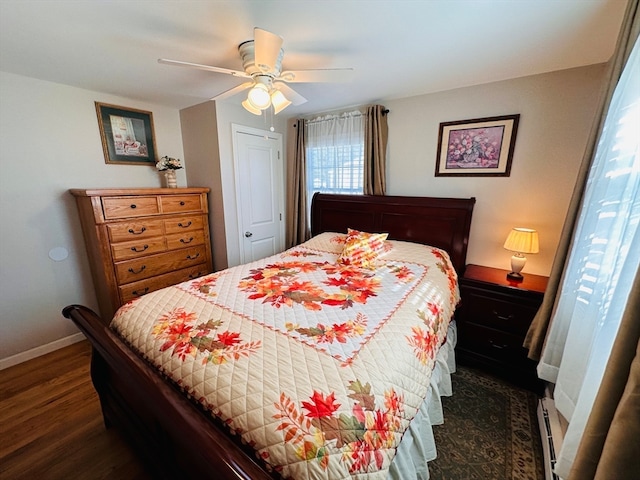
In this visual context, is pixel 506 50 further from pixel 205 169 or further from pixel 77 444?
pixel 77 444

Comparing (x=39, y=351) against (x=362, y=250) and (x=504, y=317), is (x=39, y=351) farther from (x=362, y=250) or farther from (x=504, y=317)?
(x=504, y=317)

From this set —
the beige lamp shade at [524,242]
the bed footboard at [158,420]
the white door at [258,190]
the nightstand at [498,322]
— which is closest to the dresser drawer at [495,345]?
the nightstand at [498,322]

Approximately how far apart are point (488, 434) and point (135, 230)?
3.17m

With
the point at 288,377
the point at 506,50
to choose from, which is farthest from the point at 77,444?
the point at 506,50

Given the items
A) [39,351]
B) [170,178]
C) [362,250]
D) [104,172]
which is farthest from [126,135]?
[362,250]

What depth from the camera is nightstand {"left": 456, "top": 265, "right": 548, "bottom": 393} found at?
75.4 inches

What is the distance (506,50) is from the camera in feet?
5.54

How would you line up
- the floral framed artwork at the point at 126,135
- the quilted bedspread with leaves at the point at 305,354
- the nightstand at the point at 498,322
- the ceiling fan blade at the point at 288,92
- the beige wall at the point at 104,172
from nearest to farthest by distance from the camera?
the quilted bedspread with leaves at the point at 305,354 < the ceiling fan blade at the point at 288,92 < the nightstand at the point at 498,322 < the beige wall at the point at 104,172 < the floral framed artwork at the point at 126,135

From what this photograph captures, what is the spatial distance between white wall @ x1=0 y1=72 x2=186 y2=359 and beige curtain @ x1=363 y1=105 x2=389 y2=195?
2545mm

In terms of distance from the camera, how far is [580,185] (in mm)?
1512

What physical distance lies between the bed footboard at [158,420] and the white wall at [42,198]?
1376mm

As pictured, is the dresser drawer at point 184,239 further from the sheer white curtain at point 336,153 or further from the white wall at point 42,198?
the sheer white curtain at point 336,153

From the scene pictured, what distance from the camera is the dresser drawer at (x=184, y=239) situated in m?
2.71

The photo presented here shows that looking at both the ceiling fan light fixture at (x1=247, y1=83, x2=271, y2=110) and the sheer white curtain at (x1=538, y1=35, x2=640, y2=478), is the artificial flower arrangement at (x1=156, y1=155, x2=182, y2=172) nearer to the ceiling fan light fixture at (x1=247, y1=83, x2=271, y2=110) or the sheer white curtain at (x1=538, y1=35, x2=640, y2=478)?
the ceiling fan light fixture at (x1=247, y1=83, x2=271, y2=110)
